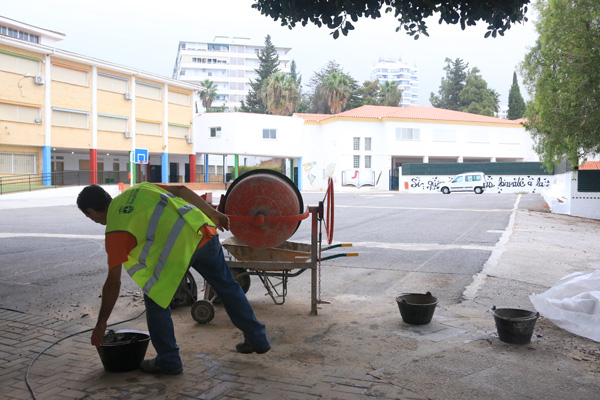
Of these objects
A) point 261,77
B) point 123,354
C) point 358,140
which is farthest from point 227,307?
point 261,77

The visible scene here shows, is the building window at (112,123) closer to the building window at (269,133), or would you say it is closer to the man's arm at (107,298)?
the building window at (269,133)

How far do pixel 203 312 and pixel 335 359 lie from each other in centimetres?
160

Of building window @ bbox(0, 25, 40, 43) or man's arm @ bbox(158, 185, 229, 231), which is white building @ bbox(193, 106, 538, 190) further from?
man's arm @ bbox(158, 185, 229, 231)

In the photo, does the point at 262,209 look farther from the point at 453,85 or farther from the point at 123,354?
the point at 453,85

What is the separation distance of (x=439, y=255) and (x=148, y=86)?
40287 mm

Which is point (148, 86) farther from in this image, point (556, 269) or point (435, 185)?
point (556, 269)

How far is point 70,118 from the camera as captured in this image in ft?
128

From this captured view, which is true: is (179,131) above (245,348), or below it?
above

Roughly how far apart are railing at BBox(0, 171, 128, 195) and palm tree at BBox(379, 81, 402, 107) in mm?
40076

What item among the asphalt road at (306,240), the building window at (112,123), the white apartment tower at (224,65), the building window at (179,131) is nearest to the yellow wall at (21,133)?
the building window at (112,123)

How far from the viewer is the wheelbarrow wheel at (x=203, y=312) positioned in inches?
201

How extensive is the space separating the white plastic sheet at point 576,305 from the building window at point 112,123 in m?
40.7

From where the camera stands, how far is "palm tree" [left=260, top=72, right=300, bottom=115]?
65062 millimetres

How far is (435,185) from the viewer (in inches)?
1809
